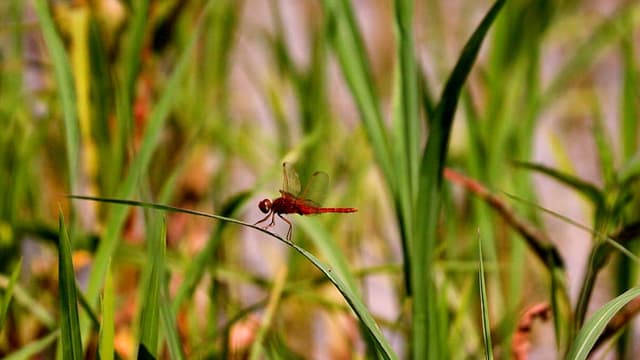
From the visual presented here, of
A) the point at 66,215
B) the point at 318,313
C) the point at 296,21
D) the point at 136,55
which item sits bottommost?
the point at 318,313

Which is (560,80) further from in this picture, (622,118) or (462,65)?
(462,65)

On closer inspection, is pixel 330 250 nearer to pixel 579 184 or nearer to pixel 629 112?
pixel 579 184

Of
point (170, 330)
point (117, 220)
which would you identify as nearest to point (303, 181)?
point (117, 220)

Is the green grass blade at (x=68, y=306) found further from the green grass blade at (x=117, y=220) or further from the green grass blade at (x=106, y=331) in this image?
the green grass blade at (x=117, y=220)

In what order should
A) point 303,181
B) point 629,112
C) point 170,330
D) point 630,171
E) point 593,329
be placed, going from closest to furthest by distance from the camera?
point 593,329, point 170,330, point 630,171, point 629,112, point 303,181

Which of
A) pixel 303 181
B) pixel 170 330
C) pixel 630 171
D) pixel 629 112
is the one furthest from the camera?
pixel 303 181

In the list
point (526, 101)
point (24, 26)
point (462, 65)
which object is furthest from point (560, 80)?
point (24, 26)
